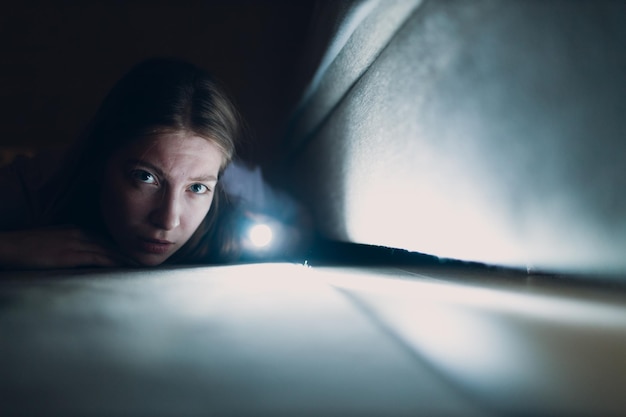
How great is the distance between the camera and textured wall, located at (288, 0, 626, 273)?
33 centimetres

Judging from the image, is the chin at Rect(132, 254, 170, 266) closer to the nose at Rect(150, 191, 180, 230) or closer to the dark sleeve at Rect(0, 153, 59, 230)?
the nose at Rect(150, 191, 180, 230)

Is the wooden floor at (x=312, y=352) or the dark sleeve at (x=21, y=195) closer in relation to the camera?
the wooden floor at (x=312, y=352)

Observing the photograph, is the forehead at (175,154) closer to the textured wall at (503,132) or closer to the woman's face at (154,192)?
the woman's face at (154,192)

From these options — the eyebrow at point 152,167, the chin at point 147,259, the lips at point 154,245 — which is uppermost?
the eyebrow at point 152,167

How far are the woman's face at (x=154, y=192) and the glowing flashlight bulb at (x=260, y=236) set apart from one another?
0.21 metres

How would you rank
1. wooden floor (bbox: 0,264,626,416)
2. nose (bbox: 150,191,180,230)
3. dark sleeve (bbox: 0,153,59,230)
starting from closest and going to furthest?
wooden floor (bbox: 0,264,626,416) → nose (bbox: 150,191,180,230) → dark sleeve (bbox: 0,153,59,230)

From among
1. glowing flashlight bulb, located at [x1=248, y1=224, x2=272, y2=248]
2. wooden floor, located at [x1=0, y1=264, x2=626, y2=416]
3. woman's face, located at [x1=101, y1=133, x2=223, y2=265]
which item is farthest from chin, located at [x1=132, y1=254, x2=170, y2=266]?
wooden floor, located at [x1=0, y1=264, x2=626, y2=416]

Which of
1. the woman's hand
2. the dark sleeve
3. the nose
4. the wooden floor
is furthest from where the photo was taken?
the dark sleeve

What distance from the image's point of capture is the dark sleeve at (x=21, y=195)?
36.4 inches

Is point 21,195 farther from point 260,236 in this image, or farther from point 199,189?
point 260,236

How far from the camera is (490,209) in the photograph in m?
0.46

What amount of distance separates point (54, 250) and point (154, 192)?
0.19m

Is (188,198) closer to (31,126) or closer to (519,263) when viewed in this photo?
(519,263)

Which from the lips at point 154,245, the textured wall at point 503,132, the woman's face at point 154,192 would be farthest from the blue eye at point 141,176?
the textured wall at point 503,132
